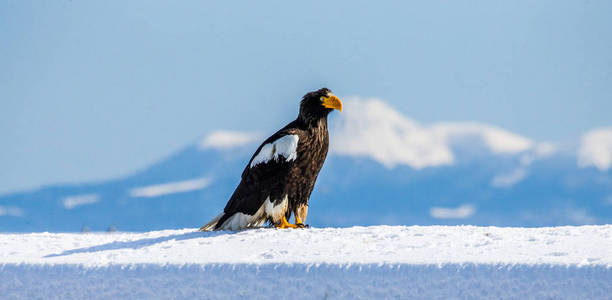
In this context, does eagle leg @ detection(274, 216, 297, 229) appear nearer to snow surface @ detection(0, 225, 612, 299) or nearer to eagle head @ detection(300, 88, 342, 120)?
snow surface @ detection(0, 225, 612, 299)

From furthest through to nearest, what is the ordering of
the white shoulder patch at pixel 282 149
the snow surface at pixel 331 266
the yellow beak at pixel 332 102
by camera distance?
the yellow beak at pixel 332 102
the white shoulder patch at pixel 282 149
the snow surface at pixel 331 266

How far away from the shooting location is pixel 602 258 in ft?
16.0

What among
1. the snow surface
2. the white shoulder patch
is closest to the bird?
the white shoulder patch

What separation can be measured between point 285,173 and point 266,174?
0.19 m

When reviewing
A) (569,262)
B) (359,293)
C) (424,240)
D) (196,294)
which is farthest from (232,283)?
(569,262)

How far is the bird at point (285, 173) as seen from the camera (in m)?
6.61

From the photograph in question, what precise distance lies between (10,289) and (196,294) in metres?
1.56

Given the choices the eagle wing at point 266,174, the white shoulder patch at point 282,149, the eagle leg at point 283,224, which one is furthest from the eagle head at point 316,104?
the eagle leg at point 283,224

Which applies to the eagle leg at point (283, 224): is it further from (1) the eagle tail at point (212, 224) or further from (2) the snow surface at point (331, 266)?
(1) the eagle tail at point (212, 224)

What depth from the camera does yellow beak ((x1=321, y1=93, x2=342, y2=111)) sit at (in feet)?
22.4

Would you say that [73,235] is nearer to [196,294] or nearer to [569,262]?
[196,294]

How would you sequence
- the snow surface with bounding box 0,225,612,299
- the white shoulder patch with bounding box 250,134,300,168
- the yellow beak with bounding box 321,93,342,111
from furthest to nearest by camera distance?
the yellow beak with bounding box 321,93,342,111, the white shoulder patch with bounding box 250,134,300,168, the snow surface with bounding box 0,225,612,299

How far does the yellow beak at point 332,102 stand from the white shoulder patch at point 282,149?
0.49 metres

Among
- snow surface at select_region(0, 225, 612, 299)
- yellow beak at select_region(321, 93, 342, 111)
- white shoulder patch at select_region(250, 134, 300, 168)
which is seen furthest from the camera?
yellow beak at select_region(321, 93, 342, 111)
